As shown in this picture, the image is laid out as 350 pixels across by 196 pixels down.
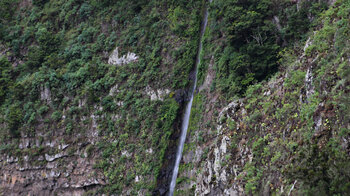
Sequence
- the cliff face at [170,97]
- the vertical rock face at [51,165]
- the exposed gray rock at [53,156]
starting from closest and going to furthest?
the cliff face at [170,97] → the vertical rock face at [51,165] → the exposed gray rock at [53,156]

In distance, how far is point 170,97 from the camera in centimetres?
2580

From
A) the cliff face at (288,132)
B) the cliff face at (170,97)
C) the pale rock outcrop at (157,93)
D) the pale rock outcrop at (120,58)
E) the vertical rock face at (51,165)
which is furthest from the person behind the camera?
the pale rock outcrop at (120,58)

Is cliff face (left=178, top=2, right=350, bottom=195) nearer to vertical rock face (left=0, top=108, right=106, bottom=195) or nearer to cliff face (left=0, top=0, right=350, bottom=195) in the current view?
cliff face (left=0, top=0, right=350, bottom=195)

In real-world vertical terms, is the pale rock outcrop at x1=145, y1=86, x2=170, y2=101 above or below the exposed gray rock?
above

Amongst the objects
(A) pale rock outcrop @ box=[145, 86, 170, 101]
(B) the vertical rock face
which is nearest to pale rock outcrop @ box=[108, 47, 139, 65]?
→ (A) pale rock outcrop @ box=[145, 86, 170, 101]

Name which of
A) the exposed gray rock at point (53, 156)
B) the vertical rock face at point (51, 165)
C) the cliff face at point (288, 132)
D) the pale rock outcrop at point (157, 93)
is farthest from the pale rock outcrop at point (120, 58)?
the cliff face at point (288, 132)

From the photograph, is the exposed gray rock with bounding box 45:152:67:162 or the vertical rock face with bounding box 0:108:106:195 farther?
the exposed gray rock with bounding box 45:152:67:162

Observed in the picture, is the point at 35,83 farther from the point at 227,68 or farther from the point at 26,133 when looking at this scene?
the point at 227,68

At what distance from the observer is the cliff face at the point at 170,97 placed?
12.8 meters

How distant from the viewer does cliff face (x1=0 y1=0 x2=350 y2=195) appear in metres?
12.8

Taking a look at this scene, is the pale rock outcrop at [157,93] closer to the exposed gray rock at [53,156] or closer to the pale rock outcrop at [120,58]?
the pale rock outcrop at [120,58]

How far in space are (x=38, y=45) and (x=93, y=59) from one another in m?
9.29

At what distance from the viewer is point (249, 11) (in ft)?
70.2

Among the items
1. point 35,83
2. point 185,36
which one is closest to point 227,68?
point 185,36
